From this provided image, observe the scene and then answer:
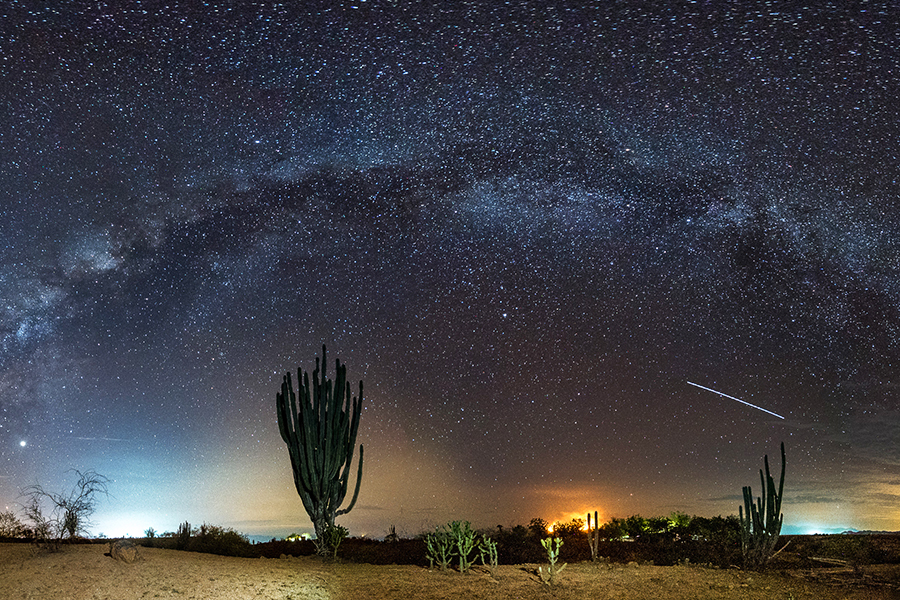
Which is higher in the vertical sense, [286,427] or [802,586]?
[286,427]

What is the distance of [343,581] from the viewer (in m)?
10.6

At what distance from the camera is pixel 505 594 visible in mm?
9953

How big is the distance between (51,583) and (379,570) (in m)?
5.05

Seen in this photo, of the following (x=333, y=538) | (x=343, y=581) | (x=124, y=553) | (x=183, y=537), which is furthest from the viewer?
(x=183, y=537)

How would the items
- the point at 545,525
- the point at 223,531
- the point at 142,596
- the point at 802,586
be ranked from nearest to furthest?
the point at 142,596 → the point at 802,586 → the point at 223,531 → the point at 545,525

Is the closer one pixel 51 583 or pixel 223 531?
pixel 51 583

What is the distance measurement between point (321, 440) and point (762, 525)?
377 inches

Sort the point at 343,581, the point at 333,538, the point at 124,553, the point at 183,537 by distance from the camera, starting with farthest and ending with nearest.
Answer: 1. the point at 183,537
2. the point at 333,538
3. the point at 343,581
4. the point at 124,553

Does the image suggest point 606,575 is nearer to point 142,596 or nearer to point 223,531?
point 142,596

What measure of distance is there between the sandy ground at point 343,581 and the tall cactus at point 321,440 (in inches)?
78.0

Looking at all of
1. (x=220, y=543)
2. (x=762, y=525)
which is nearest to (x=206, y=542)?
(x=220, y=543)

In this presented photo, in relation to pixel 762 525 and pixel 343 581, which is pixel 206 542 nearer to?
pixel 343 581

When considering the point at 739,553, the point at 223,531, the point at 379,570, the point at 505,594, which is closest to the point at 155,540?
the point at 223,531

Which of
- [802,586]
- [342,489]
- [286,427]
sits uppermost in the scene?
[286,427]
